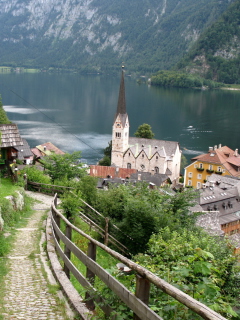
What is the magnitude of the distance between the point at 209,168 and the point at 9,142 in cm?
3927

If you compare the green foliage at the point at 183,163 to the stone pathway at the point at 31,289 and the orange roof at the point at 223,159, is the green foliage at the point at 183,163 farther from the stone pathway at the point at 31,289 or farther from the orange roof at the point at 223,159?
the stone pathway at the point at 31,289

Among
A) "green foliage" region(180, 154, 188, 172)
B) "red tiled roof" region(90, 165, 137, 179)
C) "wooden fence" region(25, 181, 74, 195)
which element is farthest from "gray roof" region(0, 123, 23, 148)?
"green foliage" region(180, 154, 188, 172)

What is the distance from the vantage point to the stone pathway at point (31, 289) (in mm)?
5181

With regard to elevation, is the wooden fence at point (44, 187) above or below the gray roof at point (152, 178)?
above

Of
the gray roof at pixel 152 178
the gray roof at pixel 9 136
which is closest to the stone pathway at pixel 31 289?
the gray roof at pixel 9 136

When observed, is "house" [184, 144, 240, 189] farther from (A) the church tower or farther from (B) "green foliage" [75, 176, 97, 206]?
(B) "green foliage" [75, 176, 97, 206]

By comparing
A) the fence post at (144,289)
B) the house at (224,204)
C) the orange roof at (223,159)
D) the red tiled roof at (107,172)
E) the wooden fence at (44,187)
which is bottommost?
the house at (224,204)


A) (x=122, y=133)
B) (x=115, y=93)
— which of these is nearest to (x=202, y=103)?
(x=115, y=93)

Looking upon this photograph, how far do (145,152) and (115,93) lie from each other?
123m

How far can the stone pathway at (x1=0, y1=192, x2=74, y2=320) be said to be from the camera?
5181 millimetres

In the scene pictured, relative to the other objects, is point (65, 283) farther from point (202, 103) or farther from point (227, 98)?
point (227, 98)

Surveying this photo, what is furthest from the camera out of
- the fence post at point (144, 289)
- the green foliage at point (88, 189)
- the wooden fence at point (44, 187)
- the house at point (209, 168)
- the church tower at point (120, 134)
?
the church tower at point (120, 134)

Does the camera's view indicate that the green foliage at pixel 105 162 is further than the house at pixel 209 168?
Yes

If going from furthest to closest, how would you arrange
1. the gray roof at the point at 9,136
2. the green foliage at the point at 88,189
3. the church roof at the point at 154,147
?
the church roof at the point at 154,147 < the gray roof at the point at 9,136 < the green foliage at the point at 88,189
